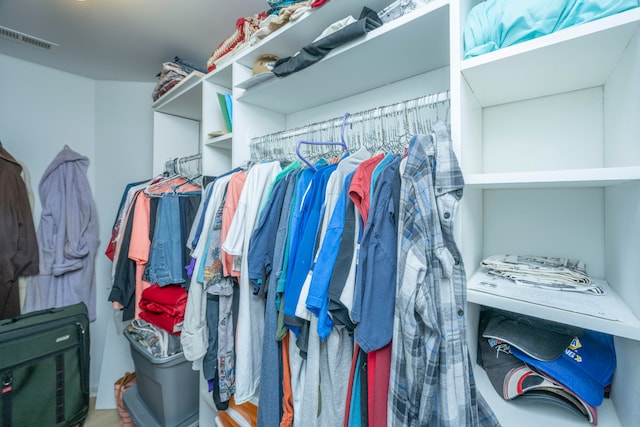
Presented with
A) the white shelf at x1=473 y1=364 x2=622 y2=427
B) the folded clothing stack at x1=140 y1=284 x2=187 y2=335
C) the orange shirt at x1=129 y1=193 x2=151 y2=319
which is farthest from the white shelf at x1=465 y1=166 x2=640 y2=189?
the orange shirt at x1=129 y1=193 x2=151 y2=319

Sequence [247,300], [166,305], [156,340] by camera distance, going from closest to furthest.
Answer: [247,300] → [166,305] → [156,340]

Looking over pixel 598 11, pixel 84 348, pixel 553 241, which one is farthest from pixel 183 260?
pixel 598 11

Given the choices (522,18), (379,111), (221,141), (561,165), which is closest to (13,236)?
(221,141)

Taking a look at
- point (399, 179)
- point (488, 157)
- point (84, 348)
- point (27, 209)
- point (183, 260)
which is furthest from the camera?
point (27, 209)

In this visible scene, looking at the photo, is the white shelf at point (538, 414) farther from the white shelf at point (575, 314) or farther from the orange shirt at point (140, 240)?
the orange shirt at point (140, 240)

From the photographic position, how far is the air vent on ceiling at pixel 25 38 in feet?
5.23

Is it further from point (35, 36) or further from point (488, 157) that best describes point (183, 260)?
point (35, 36)

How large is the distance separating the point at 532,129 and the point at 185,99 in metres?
1.83

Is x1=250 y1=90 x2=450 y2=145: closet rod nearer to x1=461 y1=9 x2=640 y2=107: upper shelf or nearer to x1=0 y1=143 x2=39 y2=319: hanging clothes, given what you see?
x1=461 y1=9 x2=640 y2=107: upper shelf

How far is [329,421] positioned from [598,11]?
1.17m

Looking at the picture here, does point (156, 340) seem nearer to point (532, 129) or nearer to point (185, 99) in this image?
point (185, 99)

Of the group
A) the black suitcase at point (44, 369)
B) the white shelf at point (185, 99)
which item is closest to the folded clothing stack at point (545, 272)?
the white shelf at point (185, 99)

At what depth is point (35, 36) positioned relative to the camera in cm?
165

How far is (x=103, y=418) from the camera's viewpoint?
1.89m
